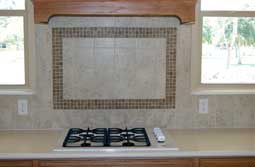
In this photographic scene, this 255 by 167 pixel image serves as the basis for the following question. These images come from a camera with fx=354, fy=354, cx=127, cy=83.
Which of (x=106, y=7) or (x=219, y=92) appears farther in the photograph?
(x=219, y=92)

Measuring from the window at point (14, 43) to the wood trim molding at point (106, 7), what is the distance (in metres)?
0.43

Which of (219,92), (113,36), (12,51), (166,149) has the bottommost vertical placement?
(166,149)

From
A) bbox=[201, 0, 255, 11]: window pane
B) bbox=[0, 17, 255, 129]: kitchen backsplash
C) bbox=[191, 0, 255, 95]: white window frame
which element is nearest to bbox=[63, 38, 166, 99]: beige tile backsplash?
bbox=[0, 17, 255, 129]: kitchen backsplash

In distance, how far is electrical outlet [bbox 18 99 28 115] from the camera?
2.73 metres

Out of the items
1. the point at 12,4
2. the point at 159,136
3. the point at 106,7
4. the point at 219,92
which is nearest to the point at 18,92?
the point at 12,4

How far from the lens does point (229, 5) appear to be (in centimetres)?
284

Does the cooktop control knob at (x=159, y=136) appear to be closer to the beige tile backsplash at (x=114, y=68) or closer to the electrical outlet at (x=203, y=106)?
the beige tile backsplash at (x=114, y=68)

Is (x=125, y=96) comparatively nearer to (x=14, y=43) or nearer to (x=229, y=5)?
(x=14, y=43)

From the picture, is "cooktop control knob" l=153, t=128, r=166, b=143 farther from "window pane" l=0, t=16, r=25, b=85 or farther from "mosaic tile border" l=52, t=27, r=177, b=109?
"window pane" l=0, t=16, r=25, b=85

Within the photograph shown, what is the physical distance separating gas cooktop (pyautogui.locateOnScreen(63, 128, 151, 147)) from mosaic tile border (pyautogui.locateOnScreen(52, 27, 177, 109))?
0.21 metres

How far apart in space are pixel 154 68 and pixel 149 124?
1.46 feet

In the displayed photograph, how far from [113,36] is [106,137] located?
2.60ft

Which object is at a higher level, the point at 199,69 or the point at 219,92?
the point at 199,69

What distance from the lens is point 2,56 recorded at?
110 inches
